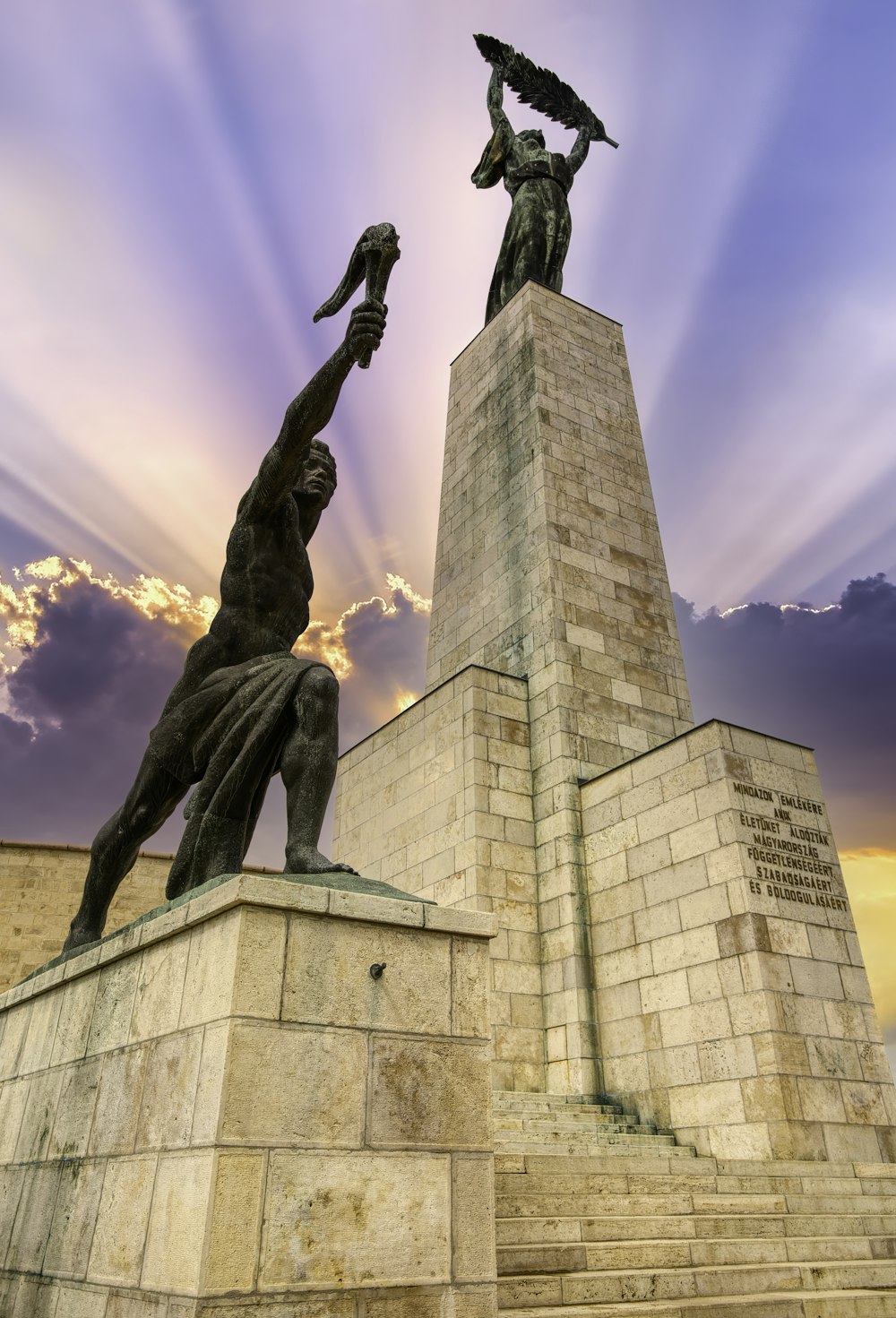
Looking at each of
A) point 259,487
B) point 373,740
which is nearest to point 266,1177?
point 259,487

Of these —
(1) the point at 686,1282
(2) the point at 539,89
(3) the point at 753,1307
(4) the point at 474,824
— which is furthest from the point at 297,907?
(2) the point at 539,89

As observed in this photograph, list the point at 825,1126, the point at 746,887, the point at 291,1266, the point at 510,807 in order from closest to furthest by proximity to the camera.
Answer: the point at 291,1266 < the point at 825,1126 < the point at 746,887 < the point at 510,807

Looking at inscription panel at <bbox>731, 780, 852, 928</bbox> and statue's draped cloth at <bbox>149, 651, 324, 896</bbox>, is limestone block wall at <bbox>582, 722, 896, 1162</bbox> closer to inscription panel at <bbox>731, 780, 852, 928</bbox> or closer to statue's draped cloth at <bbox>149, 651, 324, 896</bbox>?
inscription panel at <bbox>731, 780, 852, 928</bbox>

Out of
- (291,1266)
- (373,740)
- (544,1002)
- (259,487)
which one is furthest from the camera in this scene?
(373,740)

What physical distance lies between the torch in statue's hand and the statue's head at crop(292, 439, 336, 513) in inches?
39.8

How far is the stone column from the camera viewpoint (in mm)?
12281

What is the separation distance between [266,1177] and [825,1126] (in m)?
7.46

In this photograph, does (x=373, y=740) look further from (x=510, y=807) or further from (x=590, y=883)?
(x=590, y=883)

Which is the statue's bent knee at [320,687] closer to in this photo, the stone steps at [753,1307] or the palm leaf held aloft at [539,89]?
the stone steps at [753,1307]

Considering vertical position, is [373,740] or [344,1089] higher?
[373,740]

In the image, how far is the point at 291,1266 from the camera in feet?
11.5

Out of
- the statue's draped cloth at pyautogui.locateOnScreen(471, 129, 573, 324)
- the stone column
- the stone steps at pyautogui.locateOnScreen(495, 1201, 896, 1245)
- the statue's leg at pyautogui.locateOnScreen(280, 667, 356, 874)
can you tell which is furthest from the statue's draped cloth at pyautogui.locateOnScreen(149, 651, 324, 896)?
the statue's draped cloth at pyautogui.locateOnScreen(471, 129, 573, 324)

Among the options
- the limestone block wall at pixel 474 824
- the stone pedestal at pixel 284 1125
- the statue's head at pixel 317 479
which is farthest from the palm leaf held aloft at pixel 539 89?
the stone pedestal at pixel 284 1125

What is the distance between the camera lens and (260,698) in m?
5.27
